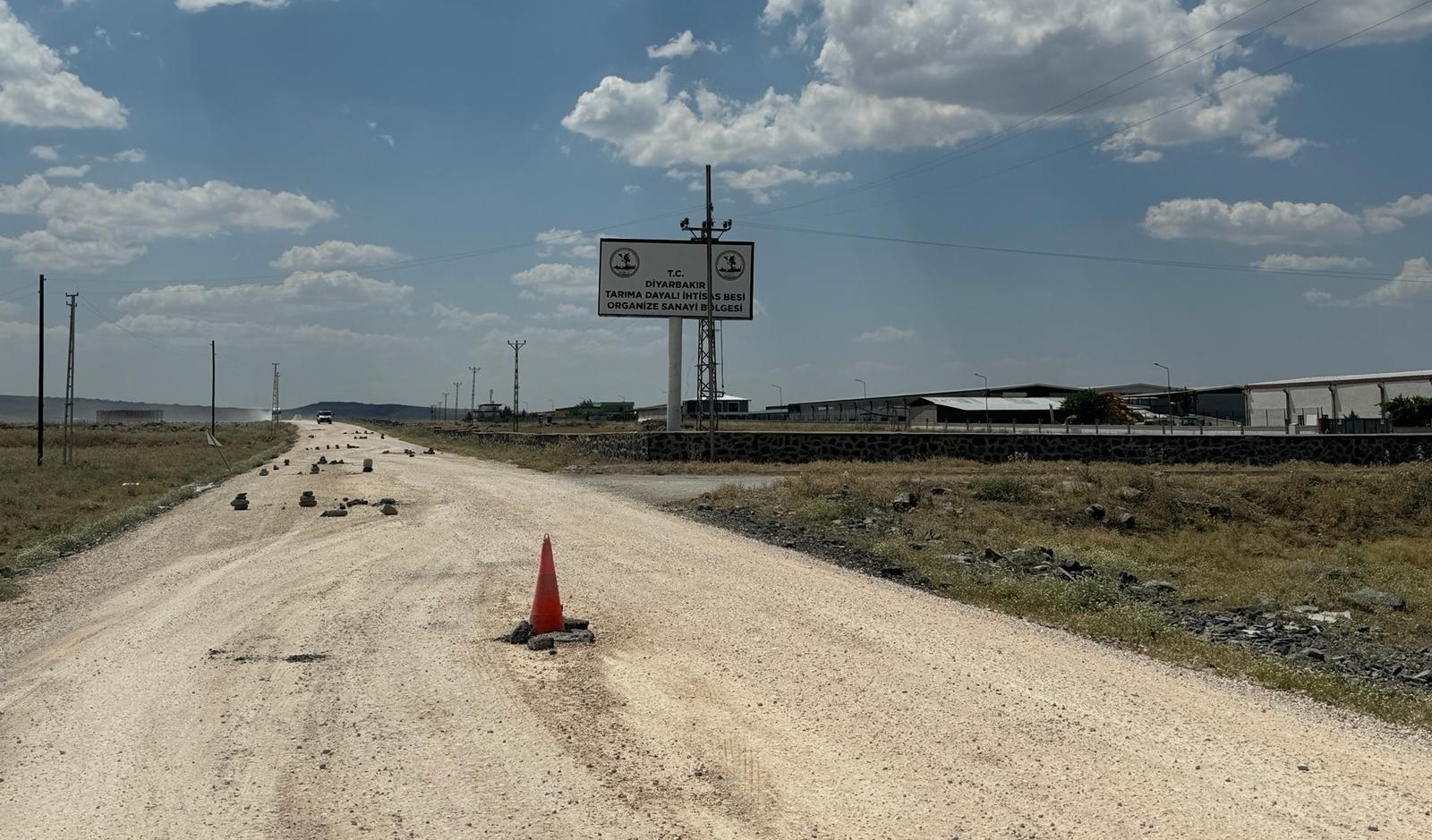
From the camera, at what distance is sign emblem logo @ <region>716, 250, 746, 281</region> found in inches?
1571

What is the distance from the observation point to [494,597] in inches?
420

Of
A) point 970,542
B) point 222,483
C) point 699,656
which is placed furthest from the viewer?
point 222,483

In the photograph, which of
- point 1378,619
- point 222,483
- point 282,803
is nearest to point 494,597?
point 282,803

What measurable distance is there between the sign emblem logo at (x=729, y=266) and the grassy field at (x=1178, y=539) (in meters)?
10.4

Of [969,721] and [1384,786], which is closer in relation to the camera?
[1384,786]

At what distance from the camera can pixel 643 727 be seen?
20.6 ft

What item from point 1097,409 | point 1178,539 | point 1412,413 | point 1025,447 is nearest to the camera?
point 1178,539

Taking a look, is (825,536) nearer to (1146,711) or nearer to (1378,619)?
(1378,619)

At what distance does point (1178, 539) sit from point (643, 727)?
53.6 feet

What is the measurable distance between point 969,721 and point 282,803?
3.93 m

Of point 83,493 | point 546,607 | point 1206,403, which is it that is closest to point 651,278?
point 83,493

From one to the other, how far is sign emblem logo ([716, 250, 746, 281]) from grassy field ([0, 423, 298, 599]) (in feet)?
62.4

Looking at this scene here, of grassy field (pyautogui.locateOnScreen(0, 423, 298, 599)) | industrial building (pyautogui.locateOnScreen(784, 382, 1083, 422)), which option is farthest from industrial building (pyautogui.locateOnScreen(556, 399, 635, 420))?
grassy field (pyautogui.locateOnScreen(0, 423, 298, 599))

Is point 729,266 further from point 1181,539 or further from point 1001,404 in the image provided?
point 1001,404
